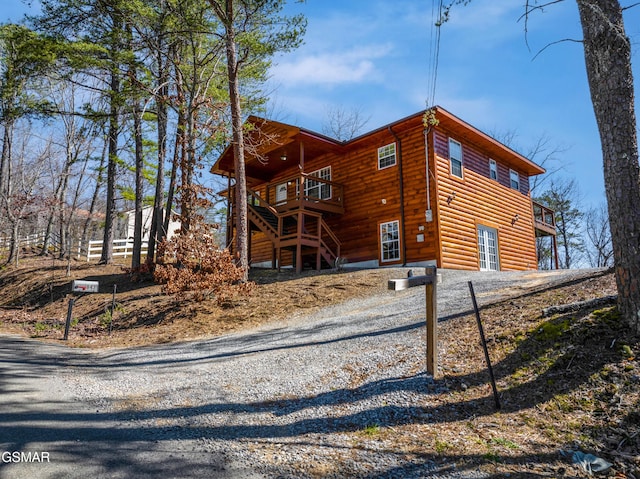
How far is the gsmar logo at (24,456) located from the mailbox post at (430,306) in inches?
132

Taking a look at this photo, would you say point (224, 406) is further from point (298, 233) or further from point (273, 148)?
point (273, 148)

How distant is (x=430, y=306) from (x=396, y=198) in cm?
1121

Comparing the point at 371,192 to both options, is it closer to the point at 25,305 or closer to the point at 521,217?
the point at 521,217

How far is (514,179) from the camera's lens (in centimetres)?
2014

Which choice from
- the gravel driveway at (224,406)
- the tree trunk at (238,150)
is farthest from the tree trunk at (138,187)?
the gravel driveway at (224,406)

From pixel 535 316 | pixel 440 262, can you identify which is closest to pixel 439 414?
pixel 535 316

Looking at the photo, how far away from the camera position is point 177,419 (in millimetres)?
3947

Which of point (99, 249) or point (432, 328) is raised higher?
point (99, 249)

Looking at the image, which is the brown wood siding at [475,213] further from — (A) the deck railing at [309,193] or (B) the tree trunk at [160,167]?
(B) the tree trunk at [160,167]

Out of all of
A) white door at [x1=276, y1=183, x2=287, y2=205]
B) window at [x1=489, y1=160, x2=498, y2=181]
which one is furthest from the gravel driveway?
white door at [x1=276, y1=183, x2=287, y2=205]

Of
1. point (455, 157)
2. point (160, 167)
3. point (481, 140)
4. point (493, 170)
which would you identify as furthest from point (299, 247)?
point (493, 170)

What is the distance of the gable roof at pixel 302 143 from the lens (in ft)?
50.0

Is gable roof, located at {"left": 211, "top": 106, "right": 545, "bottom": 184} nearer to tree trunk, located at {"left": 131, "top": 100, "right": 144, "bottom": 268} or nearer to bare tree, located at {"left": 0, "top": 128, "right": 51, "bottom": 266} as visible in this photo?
tree trunk, located at {"left": 131, "top": 100, "right": 144, "bottom": 268}

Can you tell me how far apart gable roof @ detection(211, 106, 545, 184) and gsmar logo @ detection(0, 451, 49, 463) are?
38.1ft
